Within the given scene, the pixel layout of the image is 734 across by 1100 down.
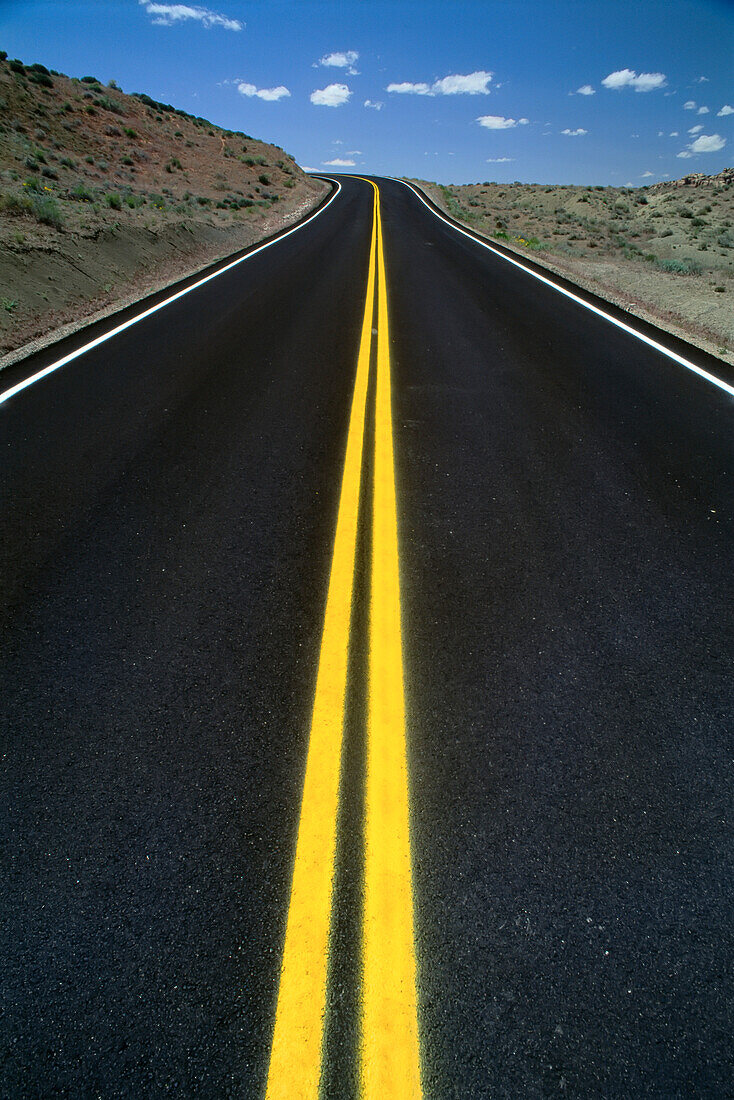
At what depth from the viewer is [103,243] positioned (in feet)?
41.0

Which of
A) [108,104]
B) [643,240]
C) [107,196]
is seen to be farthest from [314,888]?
[108,104]

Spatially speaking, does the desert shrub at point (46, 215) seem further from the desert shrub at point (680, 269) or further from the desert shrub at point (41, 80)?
the desert shrub at point (41, 80)

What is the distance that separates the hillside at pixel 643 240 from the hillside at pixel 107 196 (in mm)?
9827

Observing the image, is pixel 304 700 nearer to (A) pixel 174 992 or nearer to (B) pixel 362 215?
(A) pixel 174 992

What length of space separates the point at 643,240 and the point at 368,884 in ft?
104

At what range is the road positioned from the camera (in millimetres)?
1601

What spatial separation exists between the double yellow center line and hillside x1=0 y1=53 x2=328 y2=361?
707 centimetres

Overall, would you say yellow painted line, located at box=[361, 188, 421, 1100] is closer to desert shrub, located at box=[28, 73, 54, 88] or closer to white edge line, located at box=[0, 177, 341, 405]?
white edge line, located at box=[0, 177, 341, 405]

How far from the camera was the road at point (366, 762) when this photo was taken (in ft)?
5.25

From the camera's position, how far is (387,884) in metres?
1.92

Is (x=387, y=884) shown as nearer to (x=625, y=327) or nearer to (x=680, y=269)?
(x=625, y=327)

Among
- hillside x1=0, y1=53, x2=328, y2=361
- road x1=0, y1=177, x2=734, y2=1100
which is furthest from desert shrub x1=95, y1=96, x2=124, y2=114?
road x1=0, y1=177, x2=734, y2=1100

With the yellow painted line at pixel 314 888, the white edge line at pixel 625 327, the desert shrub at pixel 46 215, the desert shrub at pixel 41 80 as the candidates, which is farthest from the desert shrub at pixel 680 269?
the desert shrub at pixel 41 80

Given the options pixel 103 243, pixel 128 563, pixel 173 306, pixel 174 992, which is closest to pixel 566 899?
pixel 174 992
